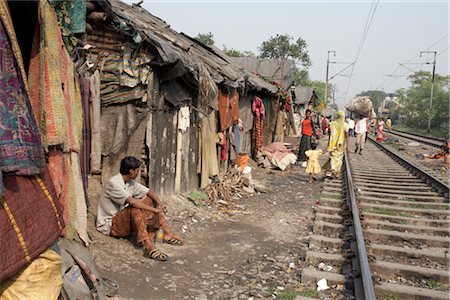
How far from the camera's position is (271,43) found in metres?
54.0

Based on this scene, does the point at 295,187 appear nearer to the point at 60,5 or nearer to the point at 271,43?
the point at 60,5

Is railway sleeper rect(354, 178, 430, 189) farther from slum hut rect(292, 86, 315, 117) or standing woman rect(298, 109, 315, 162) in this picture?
slum hut rect(292, 86, 315, 117)

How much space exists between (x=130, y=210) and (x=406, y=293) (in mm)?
3386

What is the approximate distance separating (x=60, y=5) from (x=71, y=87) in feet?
4.75

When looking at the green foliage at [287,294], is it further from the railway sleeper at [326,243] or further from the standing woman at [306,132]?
the standing woman at [306,132]

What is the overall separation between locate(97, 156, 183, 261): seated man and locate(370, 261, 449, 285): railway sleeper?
266cm

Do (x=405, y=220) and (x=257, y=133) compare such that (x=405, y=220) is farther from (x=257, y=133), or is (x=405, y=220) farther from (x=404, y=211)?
(x=257, y=133)

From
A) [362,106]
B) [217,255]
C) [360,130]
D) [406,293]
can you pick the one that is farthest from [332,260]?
[362,106]

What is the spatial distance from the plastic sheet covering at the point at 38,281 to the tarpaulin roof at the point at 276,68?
2033 cm

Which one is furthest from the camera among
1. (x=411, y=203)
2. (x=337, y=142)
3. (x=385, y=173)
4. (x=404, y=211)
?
(x=385, y=173)

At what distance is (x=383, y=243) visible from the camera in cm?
583

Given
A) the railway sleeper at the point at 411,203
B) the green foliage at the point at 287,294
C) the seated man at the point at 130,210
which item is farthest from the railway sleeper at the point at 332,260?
the railway sleeper at the point at 411,203

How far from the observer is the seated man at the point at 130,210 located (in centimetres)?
499

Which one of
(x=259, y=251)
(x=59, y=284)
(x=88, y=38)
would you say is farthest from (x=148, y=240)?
(x=88, y=38)
